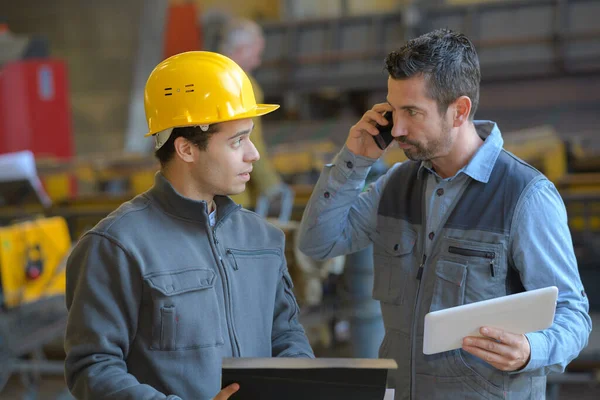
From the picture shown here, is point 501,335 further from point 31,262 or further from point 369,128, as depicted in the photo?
point 31,262

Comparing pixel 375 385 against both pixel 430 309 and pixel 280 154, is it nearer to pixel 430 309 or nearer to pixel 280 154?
pixel 430 309

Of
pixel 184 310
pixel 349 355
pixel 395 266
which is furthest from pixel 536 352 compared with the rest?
pixel 349 355

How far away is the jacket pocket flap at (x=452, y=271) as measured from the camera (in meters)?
Answer: 1.91

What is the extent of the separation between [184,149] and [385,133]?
2.17 feet

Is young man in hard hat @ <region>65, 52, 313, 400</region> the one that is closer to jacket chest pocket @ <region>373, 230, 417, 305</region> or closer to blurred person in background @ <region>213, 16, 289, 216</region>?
jacket chest pocket @ <region>373, 230, 417, 305</region>

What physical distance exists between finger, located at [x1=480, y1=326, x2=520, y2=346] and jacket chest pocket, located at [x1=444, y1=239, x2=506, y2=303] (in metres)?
0.19

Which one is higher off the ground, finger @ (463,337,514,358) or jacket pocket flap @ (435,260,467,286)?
jacket pocket flap @ (435,260,467,286)

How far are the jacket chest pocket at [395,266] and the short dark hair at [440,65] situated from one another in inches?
15.9

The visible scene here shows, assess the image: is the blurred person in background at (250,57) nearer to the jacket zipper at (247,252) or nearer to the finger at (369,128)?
the finger at (369,128)

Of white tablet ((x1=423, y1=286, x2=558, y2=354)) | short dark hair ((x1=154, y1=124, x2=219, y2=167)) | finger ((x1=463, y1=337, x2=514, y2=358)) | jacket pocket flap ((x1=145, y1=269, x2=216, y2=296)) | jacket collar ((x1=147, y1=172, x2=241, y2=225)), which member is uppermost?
short dark hair ((x1=154, y1=124, x2=219, y2=167))

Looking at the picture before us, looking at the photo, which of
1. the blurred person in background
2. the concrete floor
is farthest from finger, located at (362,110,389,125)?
the concrete floor

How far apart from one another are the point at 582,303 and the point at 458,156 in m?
0.52

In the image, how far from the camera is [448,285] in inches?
76.4

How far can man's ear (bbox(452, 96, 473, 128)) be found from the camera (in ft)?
6.49
